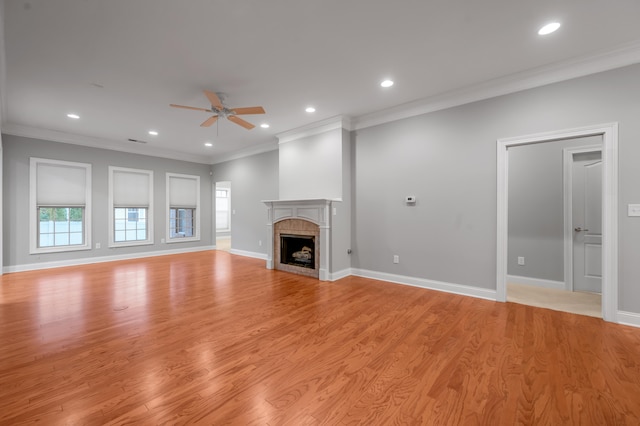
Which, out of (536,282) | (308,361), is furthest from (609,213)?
(308,361)

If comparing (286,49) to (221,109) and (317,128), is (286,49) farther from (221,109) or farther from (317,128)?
(317,128)

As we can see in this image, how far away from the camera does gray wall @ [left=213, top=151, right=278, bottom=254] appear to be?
6.63 meters

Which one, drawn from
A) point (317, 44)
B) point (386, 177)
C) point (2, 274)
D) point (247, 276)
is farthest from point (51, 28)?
point (2, 274)

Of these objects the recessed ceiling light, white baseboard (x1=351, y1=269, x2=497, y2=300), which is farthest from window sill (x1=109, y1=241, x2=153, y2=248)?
the recessed ceiling light

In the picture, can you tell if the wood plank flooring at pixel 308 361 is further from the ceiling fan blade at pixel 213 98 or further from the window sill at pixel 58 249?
the ceiling fan blade at pixel 213 98

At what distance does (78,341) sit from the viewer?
245cm

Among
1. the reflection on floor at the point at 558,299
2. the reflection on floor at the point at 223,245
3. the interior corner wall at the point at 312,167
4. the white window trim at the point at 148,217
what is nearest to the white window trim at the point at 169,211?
the white window trim at the point at 148,217

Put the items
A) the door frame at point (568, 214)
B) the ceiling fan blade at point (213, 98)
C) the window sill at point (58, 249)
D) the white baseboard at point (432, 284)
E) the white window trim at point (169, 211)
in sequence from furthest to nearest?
1. the white window trim at point (169, 211)
2. the window sill at point (58, 249)
3. the door frame at point (568, 214)
4. the white baseboard at point (432, 284)
5. the ceiling fan blade at point (213, 98)

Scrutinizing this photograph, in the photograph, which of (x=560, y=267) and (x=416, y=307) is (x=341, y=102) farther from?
(x=560, y=267)

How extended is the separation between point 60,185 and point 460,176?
8.01 m

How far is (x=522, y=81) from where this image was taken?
10.8ft

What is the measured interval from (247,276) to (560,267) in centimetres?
509

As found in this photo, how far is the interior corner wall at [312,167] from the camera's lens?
4.86 m

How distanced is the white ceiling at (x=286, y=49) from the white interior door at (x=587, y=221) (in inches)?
64.0
